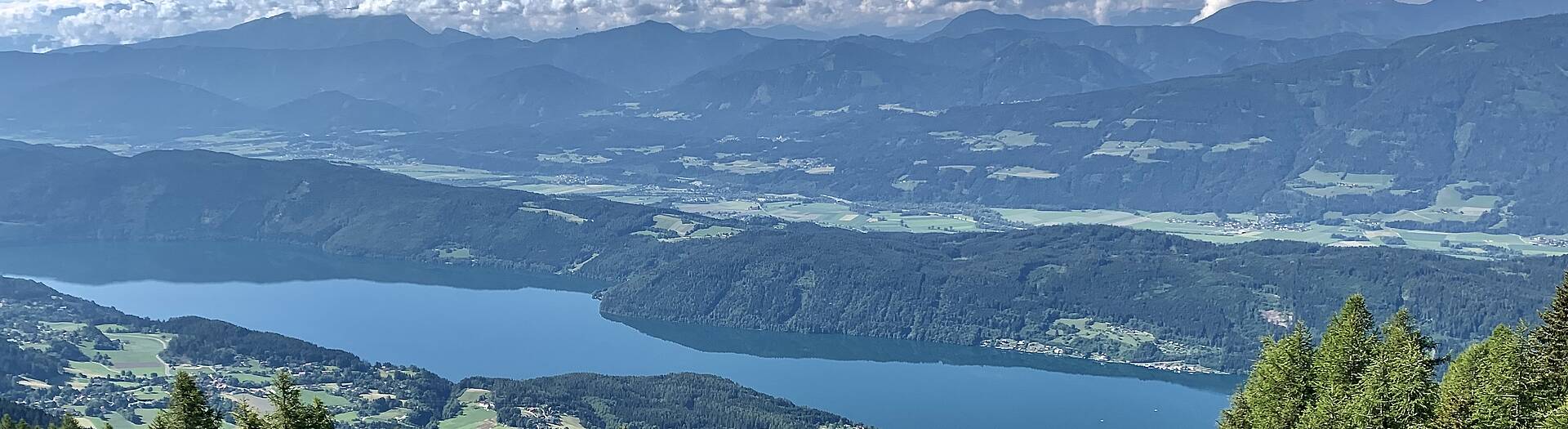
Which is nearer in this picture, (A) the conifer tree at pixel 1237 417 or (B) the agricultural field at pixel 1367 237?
(A) the conifer tree at pixel 1237 417

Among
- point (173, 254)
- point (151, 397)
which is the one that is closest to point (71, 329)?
point (151, 397)

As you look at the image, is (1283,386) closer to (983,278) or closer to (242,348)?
(242,348)

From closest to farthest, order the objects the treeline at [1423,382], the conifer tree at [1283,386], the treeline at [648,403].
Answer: the treeline at [1423,382], the conifer tree at [1283,386], the treeline at [648,403]

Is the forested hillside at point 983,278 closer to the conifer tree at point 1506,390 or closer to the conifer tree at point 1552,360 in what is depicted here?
the conifer tree at point 1506,390

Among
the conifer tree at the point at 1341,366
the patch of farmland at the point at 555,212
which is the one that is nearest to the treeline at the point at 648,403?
the conifer tree at the point at 1341,366

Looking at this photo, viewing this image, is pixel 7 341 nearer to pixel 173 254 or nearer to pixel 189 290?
pixel 189 290

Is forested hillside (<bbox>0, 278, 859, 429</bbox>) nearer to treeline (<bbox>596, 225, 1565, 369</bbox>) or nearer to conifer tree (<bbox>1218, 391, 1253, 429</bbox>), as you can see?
treeline (<bbox>596, 225, 1565, 369</bbox>)

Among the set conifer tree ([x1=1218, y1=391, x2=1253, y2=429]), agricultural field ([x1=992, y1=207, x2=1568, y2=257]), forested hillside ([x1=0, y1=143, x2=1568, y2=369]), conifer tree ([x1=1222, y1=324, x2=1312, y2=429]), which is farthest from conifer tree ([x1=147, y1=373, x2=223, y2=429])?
agricultural field ([x1=992, y1=207, x2=1568, y2=257])
